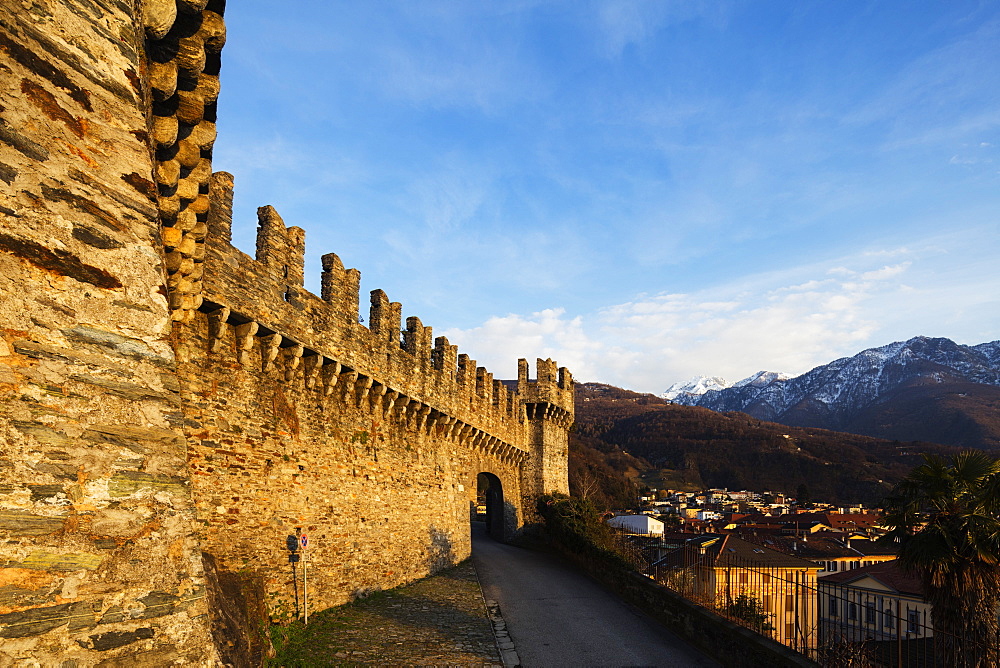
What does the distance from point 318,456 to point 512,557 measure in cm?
1382

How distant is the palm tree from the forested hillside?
72.0m

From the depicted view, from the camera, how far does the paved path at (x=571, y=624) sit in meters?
11.5

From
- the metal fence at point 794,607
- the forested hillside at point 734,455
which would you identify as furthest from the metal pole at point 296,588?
the forested hillside at point 734,455

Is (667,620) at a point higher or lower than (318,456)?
lower

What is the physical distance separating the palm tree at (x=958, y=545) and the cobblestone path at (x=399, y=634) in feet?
23.5

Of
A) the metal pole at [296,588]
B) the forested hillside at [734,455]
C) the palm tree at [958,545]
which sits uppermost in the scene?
the palm tree at [958,545]

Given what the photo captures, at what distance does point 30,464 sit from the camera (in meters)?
2.72

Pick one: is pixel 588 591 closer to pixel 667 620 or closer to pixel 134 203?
pixel 667 620

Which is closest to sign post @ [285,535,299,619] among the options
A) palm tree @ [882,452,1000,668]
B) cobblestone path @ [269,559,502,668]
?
cobblestone path @ [269,559,502,668]

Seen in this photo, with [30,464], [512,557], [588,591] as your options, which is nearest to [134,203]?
[30,464]

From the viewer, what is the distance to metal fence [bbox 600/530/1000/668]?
8.48 meters

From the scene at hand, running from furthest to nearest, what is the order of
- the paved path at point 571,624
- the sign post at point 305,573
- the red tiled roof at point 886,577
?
the red tiled roof at point 886,577 < the sign post at point 305,573 < the paved path at point 571,624

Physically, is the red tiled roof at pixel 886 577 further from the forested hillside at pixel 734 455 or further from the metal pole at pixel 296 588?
the forested hillside at pixel 734 455

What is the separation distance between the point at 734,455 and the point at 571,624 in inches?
4567
